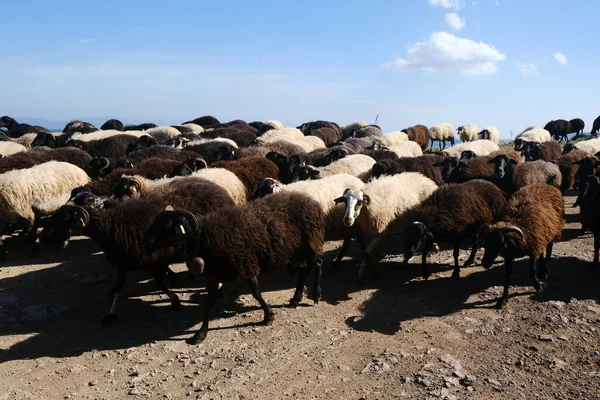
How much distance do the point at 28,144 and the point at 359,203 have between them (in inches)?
641

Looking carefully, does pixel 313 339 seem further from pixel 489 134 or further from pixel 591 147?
pixel 489 134

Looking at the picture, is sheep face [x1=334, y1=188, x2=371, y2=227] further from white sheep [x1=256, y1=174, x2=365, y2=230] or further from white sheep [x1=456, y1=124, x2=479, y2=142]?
white sheep [x1=456, y1=124, x2=479, y2=142]

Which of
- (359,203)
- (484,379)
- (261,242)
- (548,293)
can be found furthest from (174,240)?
(548,293)

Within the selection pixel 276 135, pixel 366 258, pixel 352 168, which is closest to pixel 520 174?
pixel 352 168

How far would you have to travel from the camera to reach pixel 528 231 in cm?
714

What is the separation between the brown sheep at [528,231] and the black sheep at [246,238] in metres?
2.68

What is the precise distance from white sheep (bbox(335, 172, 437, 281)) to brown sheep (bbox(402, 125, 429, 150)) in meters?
17.5

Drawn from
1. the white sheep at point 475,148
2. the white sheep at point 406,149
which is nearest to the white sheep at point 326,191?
the white sheep at point 406,149

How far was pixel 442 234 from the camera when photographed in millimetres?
7863

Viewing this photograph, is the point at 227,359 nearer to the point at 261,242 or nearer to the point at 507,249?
the point at 261,242

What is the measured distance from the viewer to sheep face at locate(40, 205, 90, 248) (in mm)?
6215

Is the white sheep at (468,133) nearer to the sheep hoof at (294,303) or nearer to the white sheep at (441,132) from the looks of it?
the white sheep at (441,132)

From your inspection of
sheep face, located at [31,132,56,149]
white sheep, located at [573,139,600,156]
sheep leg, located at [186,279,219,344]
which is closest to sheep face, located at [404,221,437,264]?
sheep leg, located at [186,279,219,344]

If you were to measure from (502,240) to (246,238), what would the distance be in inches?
152
